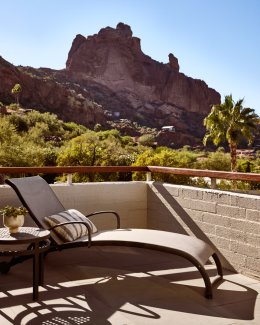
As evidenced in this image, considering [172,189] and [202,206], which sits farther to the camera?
[172,189]

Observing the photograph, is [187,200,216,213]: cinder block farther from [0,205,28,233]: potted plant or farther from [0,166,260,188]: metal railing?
[0,205,28,233]: potted plant

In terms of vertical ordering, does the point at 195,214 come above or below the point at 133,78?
below

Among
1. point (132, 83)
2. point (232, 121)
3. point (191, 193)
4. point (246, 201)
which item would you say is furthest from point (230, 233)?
point (132, 83)

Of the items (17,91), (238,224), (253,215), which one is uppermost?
(17,91)

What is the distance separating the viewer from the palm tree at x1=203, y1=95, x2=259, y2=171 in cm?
2573

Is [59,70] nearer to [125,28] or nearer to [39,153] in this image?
[125,28]

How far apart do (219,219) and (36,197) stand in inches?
69.8

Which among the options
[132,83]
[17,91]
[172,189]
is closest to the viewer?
[172,189]

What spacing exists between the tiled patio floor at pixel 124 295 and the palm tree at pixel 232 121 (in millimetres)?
22592

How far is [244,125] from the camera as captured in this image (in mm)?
25938

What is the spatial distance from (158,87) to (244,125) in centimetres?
7908

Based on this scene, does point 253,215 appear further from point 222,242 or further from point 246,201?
point 222,242

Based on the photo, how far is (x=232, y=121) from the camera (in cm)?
2606

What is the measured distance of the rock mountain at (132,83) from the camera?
281ft
